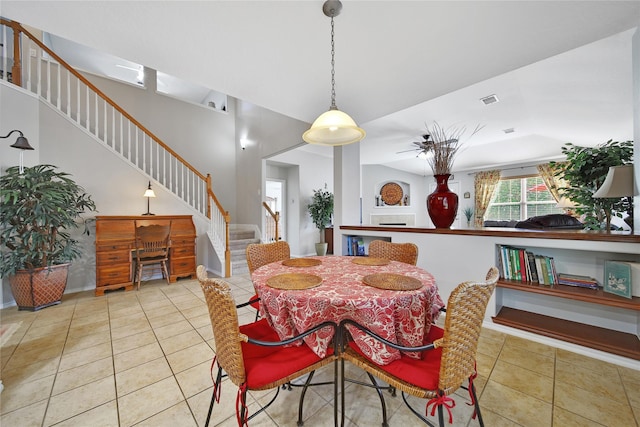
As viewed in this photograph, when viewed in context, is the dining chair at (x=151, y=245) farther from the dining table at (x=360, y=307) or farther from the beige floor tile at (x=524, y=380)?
the beige floor tile at (x=524, y=380)

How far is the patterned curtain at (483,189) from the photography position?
7.23 m

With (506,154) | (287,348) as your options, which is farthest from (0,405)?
(506,154)

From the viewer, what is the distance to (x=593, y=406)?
134 cm

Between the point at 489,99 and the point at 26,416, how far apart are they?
16.8ft

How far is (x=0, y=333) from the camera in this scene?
1.56 m

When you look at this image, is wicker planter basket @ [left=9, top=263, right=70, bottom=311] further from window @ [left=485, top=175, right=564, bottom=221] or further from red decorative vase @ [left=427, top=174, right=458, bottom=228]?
window @ [left=485, top=175, right=564, bottom=221]

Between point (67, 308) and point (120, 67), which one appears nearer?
point (67, 308)

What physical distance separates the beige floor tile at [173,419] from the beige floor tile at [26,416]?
571 millimetres

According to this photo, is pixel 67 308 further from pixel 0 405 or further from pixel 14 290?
pixel 0 405

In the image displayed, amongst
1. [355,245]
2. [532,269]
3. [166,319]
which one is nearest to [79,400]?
[166,319]

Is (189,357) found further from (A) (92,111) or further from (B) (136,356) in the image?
(A) (92,111)

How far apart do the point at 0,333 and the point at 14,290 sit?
178 cm

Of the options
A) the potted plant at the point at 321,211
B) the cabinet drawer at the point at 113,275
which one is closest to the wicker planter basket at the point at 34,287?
the cabinet drawer at the point at 113,275

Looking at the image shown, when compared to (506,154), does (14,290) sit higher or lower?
lower
